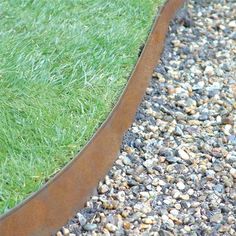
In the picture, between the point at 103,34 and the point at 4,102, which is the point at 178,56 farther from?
the point at 4,102

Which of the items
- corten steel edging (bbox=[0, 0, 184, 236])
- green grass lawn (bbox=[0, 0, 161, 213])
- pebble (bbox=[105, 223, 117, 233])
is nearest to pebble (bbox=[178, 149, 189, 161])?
corten steel edging (bbox=[0, 0, 184, 236])

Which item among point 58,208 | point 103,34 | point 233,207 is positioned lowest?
point 233,207

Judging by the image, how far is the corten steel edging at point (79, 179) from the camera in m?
2.60

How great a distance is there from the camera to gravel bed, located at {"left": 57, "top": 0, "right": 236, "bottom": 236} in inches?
113

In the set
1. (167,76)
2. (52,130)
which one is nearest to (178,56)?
(167,76)

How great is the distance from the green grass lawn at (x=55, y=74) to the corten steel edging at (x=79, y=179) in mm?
39

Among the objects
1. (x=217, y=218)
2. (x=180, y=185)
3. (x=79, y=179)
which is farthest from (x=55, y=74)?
(x=217, y=218)

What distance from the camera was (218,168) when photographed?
317 cm

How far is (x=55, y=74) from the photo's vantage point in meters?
3.29

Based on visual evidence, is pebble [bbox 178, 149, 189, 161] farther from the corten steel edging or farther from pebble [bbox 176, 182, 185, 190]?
the corten steel edging

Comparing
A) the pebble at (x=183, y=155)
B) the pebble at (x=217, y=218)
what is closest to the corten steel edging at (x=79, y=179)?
Result: the pebble at (x=183, y=155)

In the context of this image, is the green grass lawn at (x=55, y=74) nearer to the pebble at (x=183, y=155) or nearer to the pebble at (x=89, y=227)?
the pebble at (x=89, y=227)

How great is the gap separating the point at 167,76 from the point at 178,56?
0.23 meters

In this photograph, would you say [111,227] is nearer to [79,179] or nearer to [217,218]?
[79,179]
